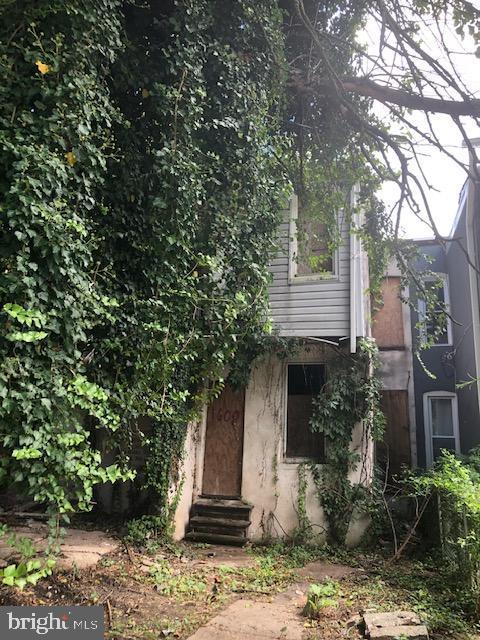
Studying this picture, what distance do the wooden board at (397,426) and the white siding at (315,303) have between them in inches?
204

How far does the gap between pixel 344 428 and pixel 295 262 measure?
2.83 meters

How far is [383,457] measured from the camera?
408 inches

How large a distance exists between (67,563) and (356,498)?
4089 mm

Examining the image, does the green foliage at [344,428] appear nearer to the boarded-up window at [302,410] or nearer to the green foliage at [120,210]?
the boarded-up window at [302,410]

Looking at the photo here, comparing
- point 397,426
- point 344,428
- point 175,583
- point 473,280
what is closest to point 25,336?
point 175,583

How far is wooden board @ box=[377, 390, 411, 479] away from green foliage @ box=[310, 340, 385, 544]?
4462 millimetres

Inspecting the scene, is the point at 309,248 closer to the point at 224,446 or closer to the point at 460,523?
the point at 224,446

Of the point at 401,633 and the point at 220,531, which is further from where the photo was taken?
the point at 220,531

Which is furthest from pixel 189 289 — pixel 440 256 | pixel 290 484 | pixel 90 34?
pixel 440 256

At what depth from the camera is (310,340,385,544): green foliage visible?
266 inches

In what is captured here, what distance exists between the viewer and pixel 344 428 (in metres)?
6.93

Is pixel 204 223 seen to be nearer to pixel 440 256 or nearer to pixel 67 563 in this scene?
pixel 67 563

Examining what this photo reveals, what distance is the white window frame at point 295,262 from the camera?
730cm

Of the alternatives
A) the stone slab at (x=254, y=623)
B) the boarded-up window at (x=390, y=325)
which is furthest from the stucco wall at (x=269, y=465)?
the boarded-up window at (x=390, y=325)
